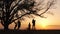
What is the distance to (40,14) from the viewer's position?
35.5 metres

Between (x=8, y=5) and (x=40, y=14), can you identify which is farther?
(x=40, y=14)
